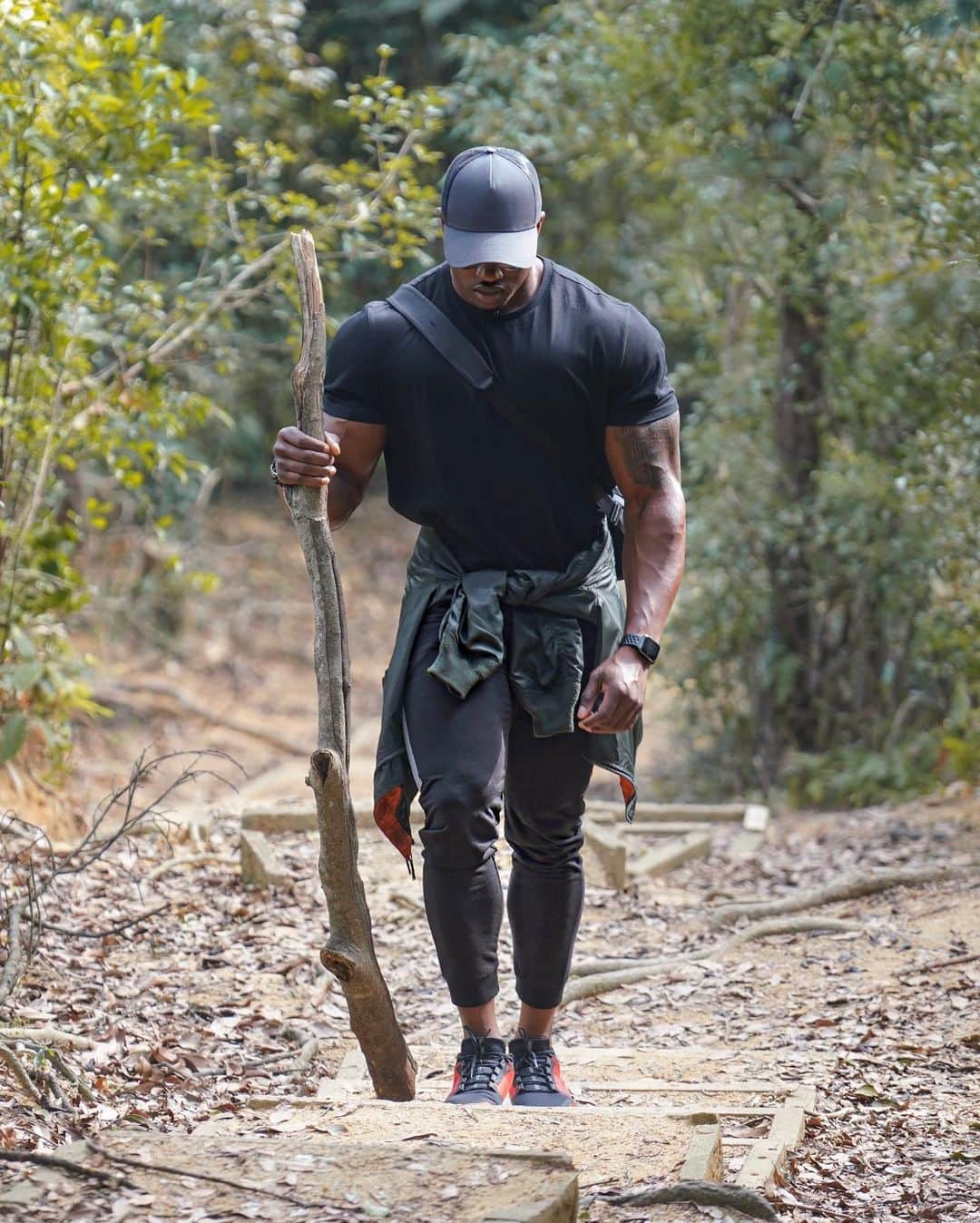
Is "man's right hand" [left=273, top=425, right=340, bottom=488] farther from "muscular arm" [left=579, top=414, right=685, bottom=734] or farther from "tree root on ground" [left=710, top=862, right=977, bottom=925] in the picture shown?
"tree root on ground" [left=710, top=862, right=977, bottom=925]

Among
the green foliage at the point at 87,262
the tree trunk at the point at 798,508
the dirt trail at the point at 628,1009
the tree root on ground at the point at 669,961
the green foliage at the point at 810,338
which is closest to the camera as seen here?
the dirt trail at the point at 628,1009

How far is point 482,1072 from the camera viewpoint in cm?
366

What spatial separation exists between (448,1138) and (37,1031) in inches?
45.8

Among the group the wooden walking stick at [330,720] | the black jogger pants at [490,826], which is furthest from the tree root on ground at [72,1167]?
the black jogger pants at [490,826]

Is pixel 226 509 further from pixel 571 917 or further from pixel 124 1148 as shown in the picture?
pixel 124 1148

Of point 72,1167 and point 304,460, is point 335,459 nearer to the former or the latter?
point 304,460

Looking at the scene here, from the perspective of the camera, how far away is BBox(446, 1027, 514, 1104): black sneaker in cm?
361

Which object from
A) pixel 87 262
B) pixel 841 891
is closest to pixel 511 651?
pixel 841 891

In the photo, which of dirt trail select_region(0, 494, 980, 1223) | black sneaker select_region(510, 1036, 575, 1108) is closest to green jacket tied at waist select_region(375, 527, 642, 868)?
black sneaker select_region(510, 1036, 575, 1108)

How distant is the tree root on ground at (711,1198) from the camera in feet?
9.29

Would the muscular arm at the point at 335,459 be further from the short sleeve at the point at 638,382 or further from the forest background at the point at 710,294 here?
the forest background at the point at 710,294

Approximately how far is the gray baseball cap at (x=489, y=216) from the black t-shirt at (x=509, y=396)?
6.2 inches

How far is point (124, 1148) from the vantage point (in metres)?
2.67

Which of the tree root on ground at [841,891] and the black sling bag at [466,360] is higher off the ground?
the black sling bag at [466,360]
